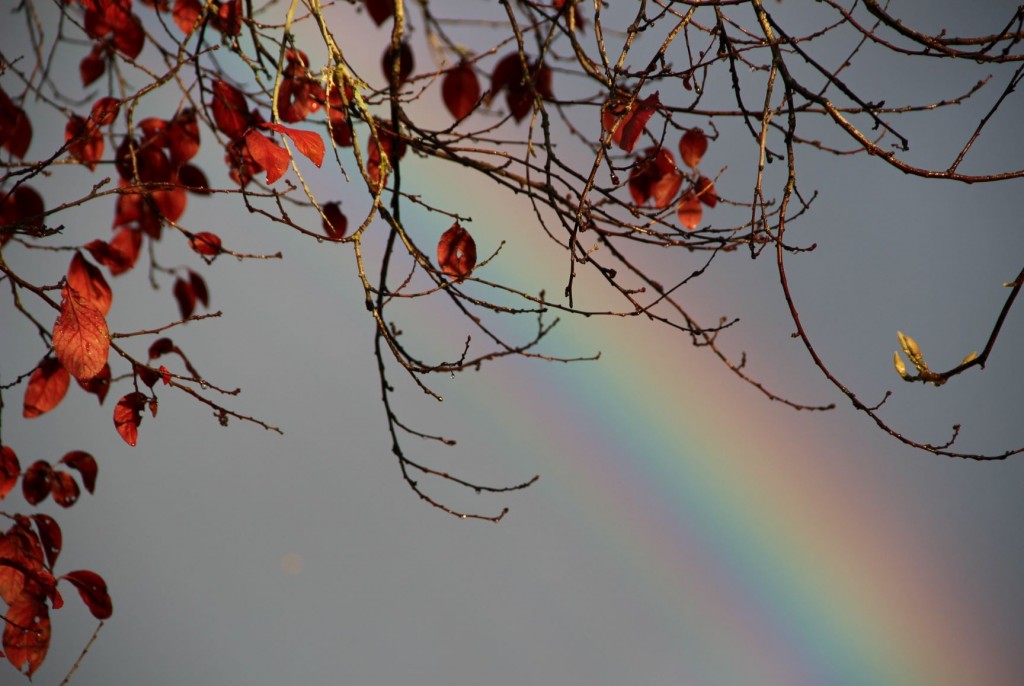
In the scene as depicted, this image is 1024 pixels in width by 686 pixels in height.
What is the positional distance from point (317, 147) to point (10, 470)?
809 mm

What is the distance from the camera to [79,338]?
3.38 ft

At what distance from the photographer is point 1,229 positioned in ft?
→ 3.48

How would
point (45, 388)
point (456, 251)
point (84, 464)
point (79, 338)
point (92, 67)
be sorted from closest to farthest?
1. point (79, 338)
2. point (456, 251)
3. point (45, 388)
4. point (84, 464)
5. point (92, 67)

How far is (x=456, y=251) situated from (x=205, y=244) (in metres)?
0.52

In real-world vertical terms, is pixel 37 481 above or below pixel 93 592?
above

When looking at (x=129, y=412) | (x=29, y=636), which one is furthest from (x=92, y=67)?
(x=29, y=636)

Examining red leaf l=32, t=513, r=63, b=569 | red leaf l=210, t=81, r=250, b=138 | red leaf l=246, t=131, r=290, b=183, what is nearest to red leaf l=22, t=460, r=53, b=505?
red leaf l=32, t=513, r=63, b=569

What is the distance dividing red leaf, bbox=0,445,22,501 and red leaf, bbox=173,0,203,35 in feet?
2.52

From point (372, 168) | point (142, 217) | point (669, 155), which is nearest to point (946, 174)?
point (669, 155)

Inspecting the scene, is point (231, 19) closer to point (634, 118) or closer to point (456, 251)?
point (456, 251)

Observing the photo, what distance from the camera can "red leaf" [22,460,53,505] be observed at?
1.51m

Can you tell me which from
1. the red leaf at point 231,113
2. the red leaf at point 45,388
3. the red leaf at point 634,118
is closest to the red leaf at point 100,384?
the red leaf at point 45,388

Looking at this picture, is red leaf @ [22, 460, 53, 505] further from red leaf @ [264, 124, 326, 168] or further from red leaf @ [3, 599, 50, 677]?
red leaf @ [264, 124, 326, 168]

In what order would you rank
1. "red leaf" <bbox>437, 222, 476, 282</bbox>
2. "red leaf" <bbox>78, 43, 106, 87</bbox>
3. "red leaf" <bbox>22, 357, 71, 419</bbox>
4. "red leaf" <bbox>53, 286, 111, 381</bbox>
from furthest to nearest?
"red leaf" <bbox>78, 43, 106, 87</bbox> < "red leaf" <bbox>22, 357, 71, 419</bbox> < "red leaf" <bbox>437, 222, 476, 282</bbox> < "red leaf" <bbox>53, 286, 111, 381</bbox>
